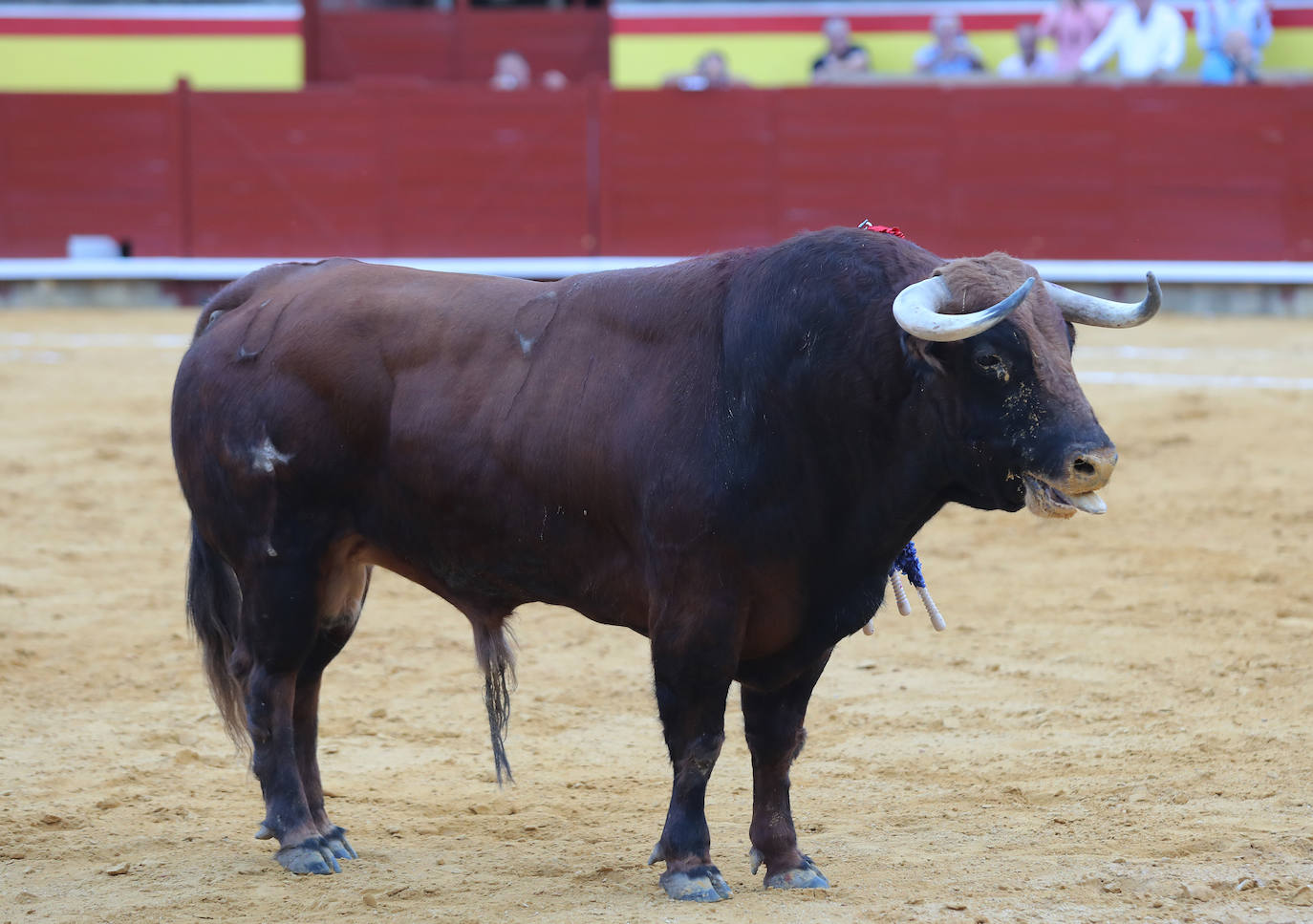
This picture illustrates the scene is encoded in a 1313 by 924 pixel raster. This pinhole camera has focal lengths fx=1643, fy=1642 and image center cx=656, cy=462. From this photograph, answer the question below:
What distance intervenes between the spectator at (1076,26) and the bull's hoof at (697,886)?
10.3m

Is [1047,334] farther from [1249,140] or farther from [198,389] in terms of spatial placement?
[1249,140]

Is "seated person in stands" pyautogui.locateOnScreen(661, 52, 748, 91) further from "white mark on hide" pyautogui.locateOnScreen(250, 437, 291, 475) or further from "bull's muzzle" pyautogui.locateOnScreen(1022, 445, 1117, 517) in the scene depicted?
"bull's muzzle" pyautogui.locateOnScreen(1022, 445, 1117, 517)

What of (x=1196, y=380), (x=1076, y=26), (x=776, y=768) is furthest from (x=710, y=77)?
(x=776, y=768)

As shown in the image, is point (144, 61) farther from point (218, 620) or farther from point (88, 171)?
point (218, 620)

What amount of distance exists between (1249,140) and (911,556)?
31.0 ft

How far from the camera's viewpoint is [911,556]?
3.60m

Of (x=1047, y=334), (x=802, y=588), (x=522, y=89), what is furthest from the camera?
(x=522, y=89)

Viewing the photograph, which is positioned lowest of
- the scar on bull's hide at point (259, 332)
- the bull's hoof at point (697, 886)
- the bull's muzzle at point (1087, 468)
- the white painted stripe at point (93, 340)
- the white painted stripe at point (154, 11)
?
the white painted stripe at point (93, 340)

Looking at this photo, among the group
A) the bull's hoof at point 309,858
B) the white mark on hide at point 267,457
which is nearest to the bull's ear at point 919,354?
the white mark on hide at point 267,457

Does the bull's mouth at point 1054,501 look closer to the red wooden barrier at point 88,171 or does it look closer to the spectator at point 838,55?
Answer: the spectator at point 838,55

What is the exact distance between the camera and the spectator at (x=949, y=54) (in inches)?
488

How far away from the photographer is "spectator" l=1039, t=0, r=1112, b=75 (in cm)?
1241

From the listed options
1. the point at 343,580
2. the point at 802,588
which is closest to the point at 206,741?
the point at 343,580

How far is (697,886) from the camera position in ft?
10.6
